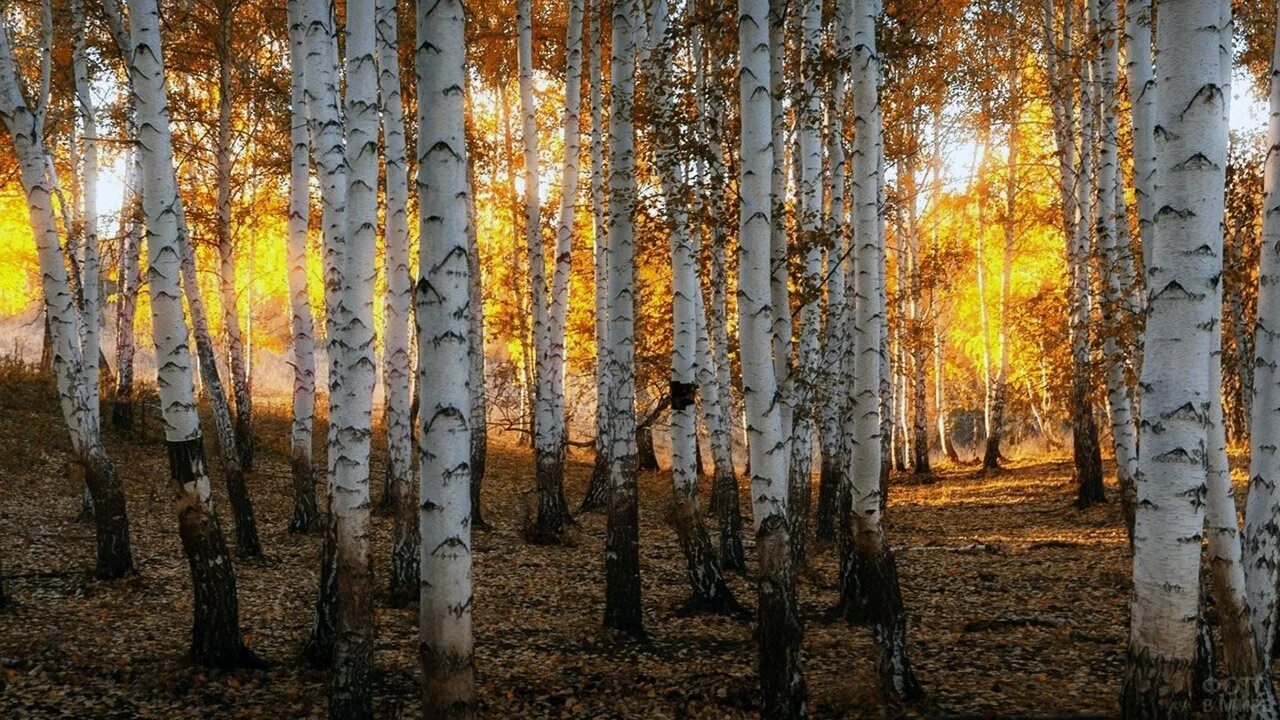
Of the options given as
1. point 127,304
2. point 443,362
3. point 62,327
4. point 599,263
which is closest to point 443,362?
point 443,362

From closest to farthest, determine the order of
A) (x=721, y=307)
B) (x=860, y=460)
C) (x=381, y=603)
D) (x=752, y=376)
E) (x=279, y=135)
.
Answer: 1. (x=752, y=376)
2. (x=860, y=460)
3. (x=381, y=603)
4. (x=721, y=307)
5. (x=279, y=135)

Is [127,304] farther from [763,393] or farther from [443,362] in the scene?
[763,393]

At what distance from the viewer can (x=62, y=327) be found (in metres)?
7.55

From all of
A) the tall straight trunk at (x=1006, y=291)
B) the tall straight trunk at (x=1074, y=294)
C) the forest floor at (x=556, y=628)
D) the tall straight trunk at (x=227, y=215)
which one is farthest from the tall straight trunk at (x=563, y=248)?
the tall straight trunk at (x=1006, y=291)

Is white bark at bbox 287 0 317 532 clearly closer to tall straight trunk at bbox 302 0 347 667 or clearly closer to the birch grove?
the birch grove

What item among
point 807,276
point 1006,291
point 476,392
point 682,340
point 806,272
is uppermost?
point 1006,291

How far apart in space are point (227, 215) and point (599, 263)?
5.88m

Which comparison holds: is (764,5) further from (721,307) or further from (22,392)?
(22,392)

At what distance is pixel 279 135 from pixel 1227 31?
1501 centimetres

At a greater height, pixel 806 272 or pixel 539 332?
pixel 806 272

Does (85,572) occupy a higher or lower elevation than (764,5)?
lower

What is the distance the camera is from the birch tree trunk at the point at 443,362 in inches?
151

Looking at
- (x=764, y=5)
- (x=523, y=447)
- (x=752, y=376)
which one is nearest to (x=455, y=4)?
(x=764, y=5)

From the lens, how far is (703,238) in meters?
11.0
